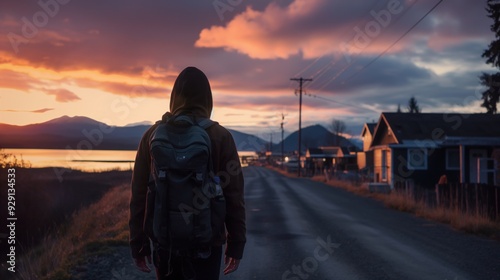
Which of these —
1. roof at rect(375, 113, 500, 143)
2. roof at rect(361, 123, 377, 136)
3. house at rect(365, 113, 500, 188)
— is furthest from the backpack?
roof at rect(361, 123, 377, 136)

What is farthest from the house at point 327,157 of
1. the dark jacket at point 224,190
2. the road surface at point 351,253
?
the dark jacket at point 224,190

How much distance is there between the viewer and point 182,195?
298cm

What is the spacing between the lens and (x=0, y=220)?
15.8 metres

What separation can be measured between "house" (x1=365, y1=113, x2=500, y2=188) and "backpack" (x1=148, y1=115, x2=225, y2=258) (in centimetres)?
2619

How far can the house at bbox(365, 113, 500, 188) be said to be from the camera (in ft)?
103

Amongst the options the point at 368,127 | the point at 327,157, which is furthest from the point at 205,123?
the point at 327,157

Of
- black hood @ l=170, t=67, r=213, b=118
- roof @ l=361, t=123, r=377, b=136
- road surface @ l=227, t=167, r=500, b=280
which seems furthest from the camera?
roof @ l=361, t=123, r=377, b=136

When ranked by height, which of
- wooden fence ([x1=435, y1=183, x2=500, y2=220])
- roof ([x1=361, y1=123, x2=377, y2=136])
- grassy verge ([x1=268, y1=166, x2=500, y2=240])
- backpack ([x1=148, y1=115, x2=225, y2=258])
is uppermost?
roof ([x1=361, y1=123, x2=377, y2=136])

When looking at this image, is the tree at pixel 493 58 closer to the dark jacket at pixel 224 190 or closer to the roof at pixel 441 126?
the roof at pixel 441 126

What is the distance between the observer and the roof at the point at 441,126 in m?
34.5

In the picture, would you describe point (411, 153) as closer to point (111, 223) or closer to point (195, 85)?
point (111, 223)

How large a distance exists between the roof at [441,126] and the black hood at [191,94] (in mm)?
32510

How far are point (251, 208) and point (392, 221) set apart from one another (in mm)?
5696

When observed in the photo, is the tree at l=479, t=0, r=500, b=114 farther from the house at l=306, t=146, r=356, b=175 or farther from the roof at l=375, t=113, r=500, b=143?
the house at l=306, t=146, r=356, b=175
